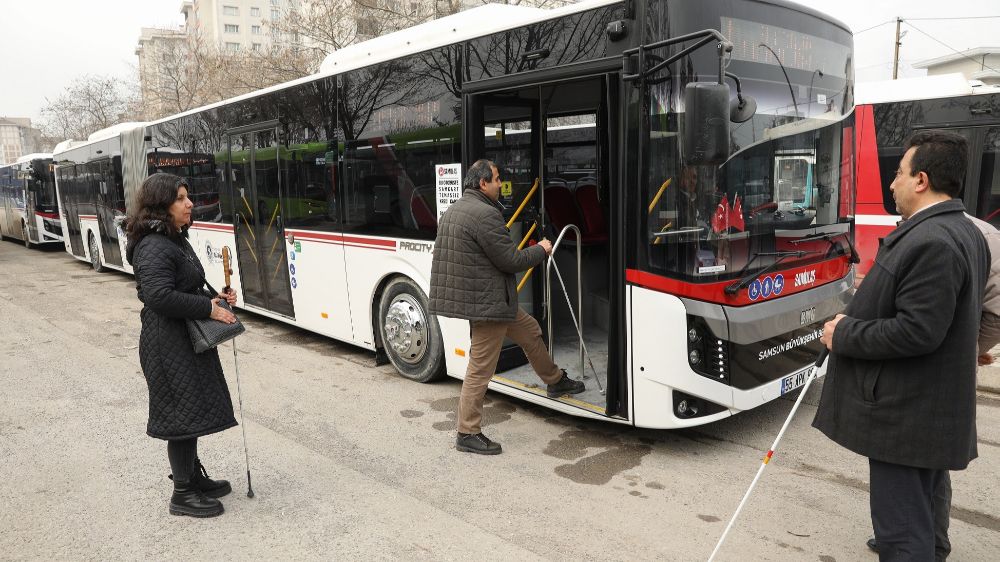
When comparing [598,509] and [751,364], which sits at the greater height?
[751,364]

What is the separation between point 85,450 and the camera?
496 centimetres

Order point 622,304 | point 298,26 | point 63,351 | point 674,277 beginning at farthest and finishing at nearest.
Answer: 1. point 298,26
2. point 63,351
3. point 622,304
4. point 674,277

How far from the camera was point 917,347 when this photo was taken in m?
2.52

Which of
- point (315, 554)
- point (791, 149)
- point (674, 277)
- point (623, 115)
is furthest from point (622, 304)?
point (315, 554)

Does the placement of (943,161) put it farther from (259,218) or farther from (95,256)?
(95,256)

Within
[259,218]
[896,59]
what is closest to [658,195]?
[259,218]

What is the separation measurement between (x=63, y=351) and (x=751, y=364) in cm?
744

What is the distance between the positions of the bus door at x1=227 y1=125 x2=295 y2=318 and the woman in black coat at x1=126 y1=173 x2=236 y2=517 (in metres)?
4.43

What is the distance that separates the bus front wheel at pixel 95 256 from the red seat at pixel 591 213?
12758 mm

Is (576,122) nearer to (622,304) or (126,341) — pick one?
(622,304)

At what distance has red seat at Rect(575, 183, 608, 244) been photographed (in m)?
7.41

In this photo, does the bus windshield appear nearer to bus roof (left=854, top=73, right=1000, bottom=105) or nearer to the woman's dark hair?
the woman's dark hair

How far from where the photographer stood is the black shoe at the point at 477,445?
473cm

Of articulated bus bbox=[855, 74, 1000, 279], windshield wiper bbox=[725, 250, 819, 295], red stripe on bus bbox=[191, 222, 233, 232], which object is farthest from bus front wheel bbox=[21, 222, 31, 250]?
windshield wiper bbox=[725, 250, 819, 295]
